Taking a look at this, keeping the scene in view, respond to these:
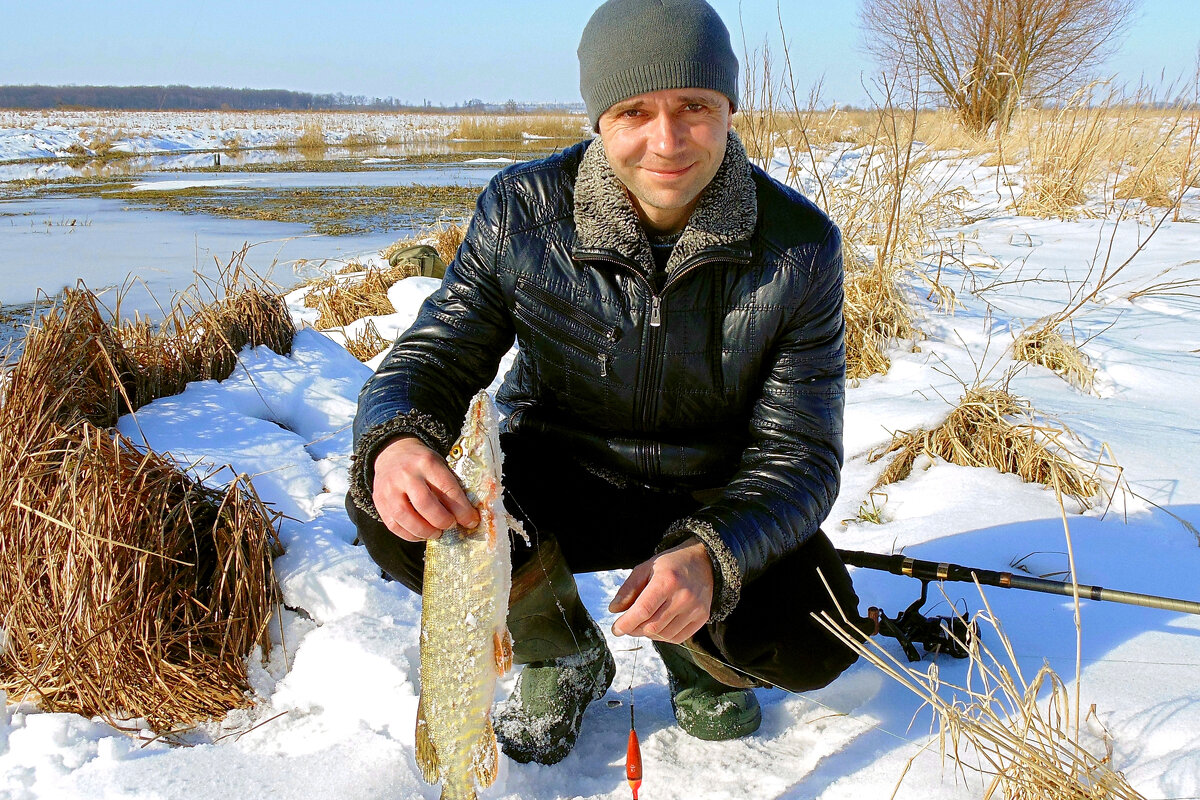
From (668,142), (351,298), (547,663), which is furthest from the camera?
(351,298)

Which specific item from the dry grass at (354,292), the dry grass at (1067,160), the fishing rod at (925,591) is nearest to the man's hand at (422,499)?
the fishing rod at (925,591)

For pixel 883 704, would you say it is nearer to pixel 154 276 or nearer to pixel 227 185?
pixel 154 276

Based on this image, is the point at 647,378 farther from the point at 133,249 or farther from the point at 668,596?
the point at 133,249

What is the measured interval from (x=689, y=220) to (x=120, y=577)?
2.02m

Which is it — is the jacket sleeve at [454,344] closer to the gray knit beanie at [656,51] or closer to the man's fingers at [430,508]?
the man's fingers at [430,508]

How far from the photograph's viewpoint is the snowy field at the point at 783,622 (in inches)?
84.3

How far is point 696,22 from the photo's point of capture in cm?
227

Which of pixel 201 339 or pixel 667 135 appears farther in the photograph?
pixel 201 339

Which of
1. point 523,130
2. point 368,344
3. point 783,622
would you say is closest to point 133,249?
point 368,344

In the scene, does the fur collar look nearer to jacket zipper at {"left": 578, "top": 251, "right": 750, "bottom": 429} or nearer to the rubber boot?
jacket zipper at {"left": 578, "top": 251, "right": 750, "bottom": 429}

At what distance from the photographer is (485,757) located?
1.99 m

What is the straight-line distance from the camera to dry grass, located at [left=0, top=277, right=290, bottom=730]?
2.46 meters

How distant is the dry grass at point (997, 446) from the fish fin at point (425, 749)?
2531 mm

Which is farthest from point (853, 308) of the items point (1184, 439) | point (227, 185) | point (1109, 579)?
point (227, 185)
